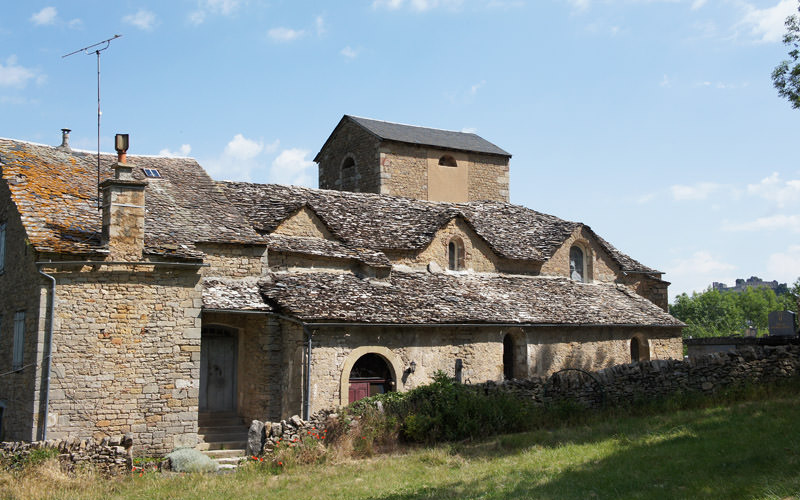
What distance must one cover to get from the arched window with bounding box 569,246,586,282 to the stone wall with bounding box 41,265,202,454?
50.3 feet

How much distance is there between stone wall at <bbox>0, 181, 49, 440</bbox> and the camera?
45.8 feet

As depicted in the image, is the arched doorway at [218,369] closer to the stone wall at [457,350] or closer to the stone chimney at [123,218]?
the stone wall at [457,350]

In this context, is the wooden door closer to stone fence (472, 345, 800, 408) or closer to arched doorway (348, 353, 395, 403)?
arched doorway (348, 353, 395, 403)

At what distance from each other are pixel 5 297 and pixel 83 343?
388 cm

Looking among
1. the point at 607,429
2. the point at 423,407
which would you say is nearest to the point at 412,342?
the point at 423,407

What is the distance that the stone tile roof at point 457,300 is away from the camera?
1734cm

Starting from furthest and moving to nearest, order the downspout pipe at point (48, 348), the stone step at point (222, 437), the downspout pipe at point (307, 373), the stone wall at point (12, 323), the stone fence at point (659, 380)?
the stone step at point (222, 437) < the downspout pipe at point (307, 373) < the stone fence at point (659, 380) < the stone wall at point (12, 323) < the downspout pipe at point (48, 348)

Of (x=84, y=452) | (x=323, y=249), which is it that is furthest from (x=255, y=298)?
(x=84, y=452)

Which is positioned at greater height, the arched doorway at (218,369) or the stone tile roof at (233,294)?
the stone tile roof at (233,294)

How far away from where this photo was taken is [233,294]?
17047 millimetres

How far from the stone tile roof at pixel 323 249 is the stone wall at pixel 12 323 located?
19.3ft

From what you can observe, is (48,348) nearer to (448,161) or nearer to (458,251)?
(458,251)

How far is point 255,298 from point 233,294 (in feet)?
1.78

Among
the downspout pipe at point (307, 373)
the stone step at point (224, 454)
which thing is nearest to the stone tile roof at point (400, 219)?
the downspout pipe at point (307, 373)
